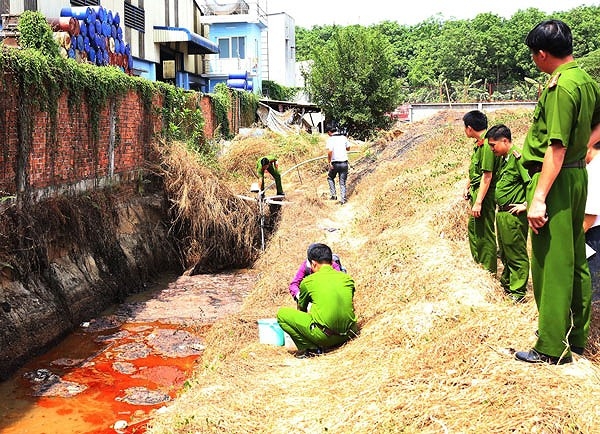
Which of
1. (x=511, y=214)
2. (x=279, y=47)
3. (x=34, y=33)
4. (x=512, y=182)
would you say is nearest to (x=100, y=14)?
(x=34, y=33)

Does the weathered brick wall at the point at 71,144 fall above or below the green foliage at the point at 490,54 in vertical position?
below

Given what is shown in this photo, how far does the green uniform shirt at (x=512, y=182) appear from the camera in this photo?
18.0 feet

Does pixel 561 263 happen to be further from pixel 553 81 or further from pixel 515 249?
pixel 515 249

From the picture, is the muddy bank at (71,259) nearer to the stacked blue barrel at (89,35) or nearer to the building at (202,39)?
the stacked blue barrel at (89,35)

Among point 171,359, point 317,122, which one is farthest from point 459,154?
point 317,122

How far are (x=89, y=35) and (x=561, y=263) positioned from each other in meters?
16.5

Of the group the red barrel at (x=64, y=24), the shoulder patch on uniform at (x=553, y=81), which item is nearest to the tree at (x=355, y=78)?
the red barrel at (x=64, y=24)

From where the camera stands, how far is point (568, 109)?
10.9ft

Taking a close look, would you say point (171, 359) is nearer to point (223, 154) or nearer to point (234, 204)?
point (234, 204)

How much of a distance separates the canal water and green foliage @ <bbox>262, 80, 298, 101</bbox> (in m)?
25.2

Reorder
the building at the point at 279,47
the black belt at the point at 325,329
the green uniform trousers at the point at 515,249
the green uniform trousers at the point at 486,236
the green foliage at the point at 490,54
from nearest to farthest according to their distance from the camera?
the green uniform trousers at the point at 515,249 < the black belt at the point at 325,329 < the green uniform trousers at the point at 486,236 < the building at the point at 279,47 < the green foliage at the point at 490,54

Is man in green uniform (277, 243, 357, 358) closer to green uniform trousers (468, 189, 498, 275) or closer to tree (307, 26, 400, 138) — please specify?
green uniform trousers (468, 189, 498, 275)

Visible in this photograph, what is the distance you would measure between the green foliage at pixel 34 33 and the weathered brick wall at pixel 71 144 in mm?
1882

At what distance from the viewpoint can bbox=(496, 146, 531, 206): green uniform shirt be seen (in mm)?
5500
